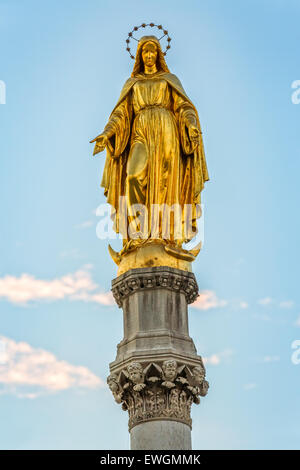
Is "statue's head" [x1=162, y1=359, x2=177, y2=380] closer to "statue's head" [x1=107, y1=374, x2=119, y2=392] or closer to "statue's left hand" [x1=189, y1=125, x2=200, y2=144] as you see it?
"statue's head" [x1=107, y1=374, x2=119, y2=392]

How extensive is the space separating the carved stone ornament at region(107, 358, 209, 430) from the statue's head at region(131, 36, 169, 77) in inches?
275

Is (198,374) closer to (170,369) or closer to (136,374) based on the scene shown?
(170,369)

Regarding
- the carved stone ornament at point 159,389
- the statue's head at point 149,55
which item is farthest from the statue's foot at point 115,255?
the statue's head at point 149,55

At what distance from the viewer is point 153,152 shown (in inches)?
836

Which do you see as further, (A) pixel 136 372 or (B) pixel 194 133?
(B) pixel 194 133

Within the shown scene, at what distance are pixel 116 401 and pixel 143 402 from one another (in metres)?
0.70

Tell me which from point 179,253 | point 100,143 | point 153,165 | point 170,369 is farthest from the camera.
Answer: point 153,165

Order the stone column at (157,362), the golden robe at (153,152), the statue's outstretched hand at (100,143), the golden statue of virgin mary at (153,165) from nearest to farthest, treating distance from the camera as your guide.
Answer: the stone column at (157,362), the golden statue of virgin mary at (153,165), the statue's outstretched hand at (100,143), the golden robe at (153,152)

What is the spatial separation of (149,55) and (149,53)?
0.05 metres

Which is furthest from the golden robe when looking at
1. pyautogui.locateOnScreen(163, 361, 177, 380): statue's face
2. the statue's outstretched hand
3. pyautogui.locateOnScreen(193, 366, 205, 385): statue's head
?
pyautogui.locateOnScreen(163, 361, 177, 380): statue's face

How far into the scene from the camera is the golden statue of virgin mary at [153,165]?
20547 mm

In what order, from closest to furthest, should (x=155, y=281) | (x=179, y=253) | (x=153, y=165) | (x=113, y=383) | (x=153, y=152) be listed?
1. (x=113, y=383)
2. (x=155, y=281)
3. (x=179, y=253)
4. (x=153, y=165)
5. (x=153, y=152)

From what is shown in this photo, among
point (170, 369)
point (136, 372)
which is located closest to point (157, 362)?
point (170, 369)

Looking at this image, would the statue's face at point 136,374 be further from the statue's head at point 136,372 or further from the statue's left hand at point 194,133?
the statue's left hand at point 194,133
